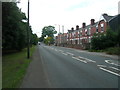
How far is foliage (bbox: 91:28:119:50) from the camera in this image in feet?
97.8

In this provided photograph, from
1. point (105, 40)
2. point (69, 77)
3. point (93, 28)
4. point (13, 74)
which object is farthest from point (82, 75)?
point (93, 28)

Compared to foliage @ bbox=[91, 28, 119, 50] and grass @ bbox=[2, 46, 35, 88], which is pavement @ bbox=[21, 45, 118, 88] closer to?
grass @ bbox=[2, 46, 35, 88]

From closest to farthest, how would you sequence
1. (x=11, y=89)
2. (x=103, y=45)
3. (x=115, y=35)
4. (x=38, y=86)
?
(x=11, y=89) → (x=38, y=86) → (x=115, y=35) → (x=103, y=45)

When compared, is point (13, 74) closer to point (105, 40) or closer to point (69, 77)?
point (69, 77)

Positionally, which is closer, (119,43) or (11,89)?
(11,89)

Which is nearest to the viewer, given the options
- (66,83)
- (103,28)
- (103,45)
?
(66,83)

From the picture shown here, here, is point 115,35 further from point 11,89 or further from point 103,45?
point 11,89

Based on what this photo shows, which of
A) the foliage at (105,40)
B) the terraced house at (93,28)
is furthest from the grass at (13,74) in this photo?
the terraced house at (93,28)

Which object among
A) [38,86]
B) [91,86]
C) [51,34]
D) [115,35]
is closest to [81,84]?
[91,86]

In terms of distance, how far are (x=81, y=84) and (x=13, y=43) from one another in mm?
19641

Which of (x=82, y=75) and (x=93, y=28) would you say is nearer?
(x=82, y=75)

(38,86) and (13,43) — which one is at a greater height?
(13,43)

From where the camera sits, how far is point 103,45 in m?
31.5

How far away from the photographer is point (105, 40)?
31.3 m
